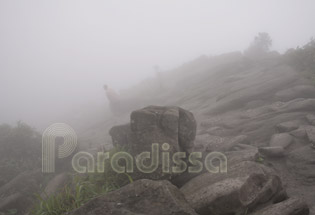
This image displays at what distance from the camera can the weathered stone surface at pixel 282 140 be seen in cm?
841

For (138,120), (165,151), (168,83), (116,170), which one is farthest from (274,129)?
(168,83)

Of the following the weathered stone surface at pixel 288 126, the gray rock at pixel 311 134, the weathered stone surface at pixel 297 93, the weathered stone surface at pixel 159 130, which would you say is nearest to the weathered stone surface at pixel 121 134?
the weathered stone surface at pixel 159 130

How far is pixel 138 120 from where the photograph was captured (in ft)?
24.4

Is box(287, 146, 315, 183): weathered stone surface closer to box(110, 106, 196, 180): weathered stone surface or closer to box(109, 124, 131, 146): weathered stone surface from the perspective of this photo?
box(110, 106, 196, 180): weathered stone surface

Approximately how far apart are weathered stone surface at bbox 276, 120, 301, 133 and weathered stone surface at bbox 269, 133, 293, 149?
0.87 metres

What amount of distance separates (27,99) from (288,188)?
128602mm

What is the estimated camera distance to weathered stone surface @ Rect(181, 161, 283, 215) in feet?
16.1

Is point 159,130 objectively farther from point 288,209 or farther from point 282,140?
point 282,140

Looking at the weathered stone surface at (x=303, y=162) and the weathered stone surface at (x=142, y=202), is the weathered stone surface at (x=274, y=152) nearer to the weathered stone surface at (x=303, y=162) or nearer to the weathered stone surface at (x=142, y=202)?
the weathered stone surface at (x=303, y=162)

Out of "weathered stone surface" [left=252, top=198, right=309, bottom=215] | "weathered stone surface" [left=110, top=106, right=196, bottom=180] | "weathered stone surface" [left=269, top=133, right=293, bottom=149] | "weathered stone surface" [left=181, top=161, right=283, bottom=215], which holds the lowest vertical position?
"weathered stone surface" [left=269, top=133, right=293, bottom=149]

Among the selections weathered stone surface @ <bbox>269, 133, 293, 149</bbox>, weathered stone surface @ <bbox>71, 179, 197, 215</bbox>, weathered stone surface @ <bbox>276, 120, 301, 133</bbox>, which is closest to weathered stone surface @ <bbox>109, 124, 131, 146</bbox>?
weathered stone surface @ <bbox>71, 179, 197, 215</bbox>

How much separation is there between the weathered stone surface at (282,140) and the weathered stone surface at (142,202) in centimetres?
595

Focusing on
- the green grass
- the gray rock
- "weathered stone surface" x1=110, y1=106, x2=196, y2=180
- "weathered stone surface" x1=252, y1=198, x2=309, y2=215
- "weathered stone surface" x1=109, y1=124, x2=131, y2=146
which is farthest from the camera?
"weathered stone surface" x1=109, y1=124, x2=131, y2=146

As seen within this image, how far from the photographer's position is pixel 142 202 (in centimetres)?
425
